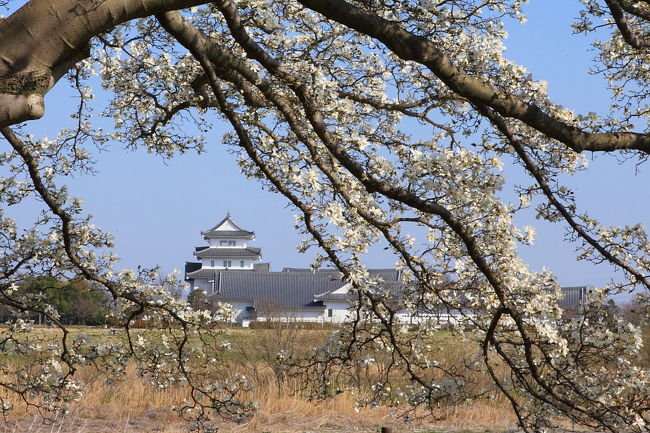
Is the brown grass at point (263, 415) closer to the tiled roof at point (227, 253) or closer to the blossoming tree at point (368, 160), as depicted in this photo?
the blossoming tree at point (368, 160)

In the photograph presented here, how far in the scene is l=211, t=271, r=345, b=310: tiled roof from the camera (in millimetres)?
52500

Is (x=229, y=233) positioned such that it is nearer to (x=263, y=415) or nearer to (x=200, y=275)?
(x=200, y=275)

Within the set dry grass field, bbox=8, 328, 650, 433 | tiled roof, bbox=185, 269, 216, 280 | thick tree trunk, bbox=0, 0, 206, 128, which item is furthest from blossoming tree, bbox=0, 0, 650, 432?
tiled roof, bbox=185, 269, 216, 280

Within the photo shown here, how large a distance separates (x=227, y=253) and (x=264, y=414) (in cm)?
5144

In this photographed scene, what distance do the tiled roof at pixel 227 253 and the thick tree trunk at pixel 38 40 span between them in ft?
193

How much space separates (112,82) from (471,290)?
4163 mm

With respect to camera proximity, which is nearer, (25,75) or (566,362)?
(25,75)

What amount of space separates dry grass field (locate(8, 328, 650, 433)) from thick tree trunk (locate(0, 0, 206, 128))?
780 centimetres

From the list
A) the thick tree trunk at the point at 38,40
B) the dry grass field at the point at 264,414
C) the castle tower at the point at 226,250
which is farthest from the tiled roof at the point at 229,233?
the thick tree trunk at the point at 38,40

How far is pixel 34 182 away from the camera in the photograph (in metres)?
6.66

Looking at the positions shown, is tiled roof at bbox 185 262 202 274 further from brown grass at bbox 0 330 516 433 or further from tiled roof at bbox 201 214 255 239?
brown grass at bbox 0 330 516 433

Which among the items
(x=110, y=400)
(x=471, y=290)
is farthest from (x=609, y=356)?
(x=110, y=400)

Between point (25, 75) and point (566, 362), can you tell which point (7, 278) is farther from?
point (566, 362)

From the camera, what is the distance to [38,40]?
3562mm
